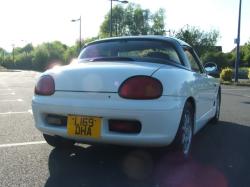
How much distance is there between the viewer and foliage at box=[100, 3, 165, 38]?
296ft

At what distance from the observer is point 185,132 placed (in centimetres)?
444

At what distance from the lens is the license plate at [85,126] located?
12.8 ft

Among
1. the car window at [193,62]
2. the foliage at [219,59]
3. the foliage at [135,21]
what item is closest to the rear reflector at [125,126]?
the car window at [193,62]

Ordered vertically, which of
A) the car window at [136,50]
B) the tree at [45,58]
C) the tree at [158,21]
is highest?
the tree at [158,21]

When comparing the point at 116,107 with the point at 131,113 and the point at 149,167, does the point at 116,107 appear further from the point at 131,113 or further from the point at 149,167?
the point at 149,167

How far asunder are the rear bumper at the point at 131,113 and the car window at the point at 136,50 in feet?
2.76

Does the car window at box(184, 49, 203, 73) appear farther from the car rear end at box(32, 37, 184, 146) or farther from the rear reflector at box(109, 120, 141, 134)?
the rear reflector at box(109, 120, 141, 134)

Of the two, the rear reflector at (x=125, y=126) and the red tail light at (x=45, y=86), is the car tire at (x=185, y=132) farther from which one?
the red tail light at (x=45, y=86)

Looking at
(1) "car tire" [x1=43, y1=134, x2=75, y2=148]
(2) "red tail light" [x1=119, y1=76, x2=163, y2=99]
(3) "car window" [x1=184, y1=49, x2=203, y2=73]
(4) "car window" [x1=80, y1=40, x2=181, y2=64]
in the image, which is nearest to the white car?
(2) "red tail light" [x1=119, y1=76, x2=163, y2=99]

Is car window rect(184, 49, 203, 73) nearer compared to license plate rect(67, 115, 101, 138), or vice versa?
license plate rect(67, 115, 101, 138)

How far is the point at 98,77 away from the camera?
13.2 feet

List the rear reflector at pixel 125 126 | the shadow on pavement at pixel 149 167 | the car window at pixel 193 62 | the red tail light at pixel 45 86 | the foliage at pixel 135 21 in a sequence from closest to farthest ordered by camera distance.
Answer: the shadow on pavement at pixel 149 167, the rear reflector at pixel 125 126, the red tail light at pixel 45 86, the car window at pixel 193 62, the foliage at pixel 135 21

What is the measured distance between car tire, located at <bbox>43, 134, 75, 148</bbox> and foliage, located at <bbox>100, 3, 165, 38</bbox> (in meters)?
85.3

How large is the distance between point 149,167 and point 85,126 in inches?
32.4
